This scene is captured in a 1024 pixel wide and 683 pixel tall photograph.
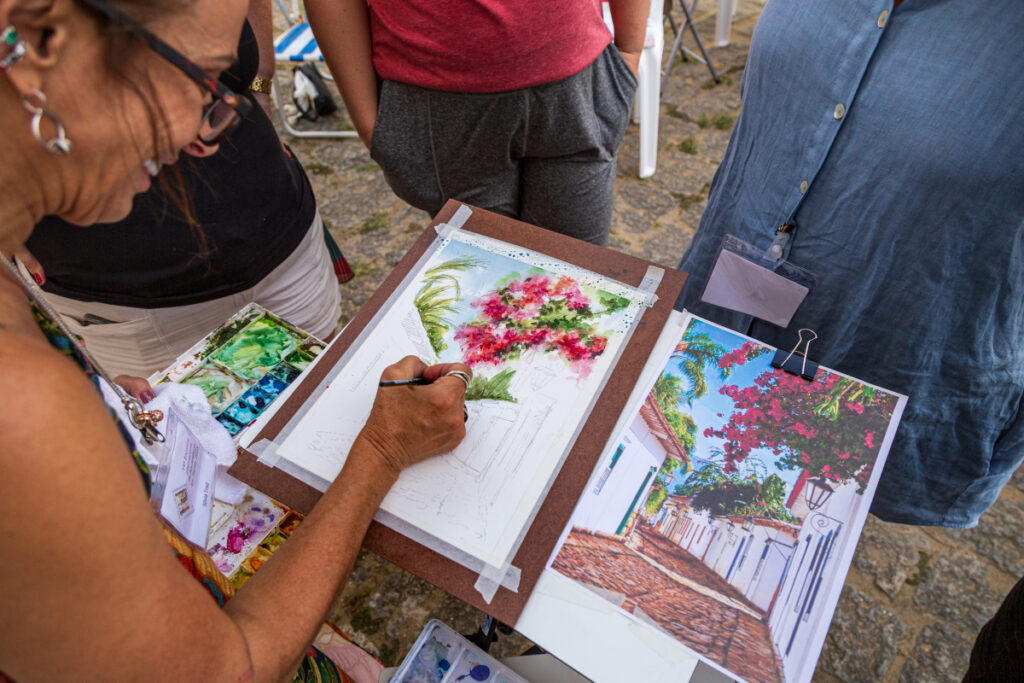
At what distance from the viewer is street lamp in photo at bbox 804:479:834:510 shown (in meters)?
0.86

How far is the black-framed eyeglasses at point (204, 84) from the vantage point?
0.51 metres

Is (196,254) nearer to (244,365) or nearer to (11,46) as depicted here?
(244,365)

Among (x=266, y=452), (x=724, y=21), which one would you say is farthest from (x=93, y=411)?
(x=724, y=21)

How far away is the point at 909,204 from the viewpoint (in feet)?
2.98

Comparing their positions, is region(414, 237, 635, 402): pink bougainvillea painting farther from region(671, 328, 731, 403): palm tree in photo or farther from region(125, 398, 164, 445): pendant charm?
region(125, 398, 164, 445): pendant charm

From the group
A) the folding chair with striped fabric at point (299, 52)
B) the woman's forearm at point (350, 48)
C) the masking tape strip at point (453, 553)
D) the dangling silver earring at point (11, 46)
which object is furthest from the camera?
the folding chair with striped fabric at point (299, 52)

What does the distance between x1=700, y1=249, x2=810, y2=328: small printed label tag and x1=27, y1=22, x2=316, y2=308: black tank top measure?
3.14 ft

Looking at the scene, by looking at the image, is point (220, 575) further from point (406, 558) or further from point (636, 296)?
point (636, 296)

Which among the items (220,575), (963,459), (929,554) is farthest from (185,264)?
(929,554)

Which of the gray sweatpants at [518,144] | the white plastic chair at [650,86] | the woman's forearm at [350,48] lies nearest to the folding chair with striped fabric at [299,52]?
the white plastic chair at [650,86]

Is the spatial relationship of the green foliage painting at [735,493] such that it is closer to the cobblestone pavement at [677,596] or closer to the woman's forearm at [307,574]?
the cobblestone pavement at [677,596]

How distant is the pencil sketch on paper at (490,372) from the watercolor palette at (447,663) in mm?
238

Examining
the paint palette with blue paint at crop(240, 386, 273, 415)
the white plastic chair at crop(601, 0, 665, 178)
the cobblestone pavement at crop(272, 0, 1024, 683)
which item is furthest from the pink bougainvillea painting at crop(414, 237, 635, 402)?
the white plastic chair at crop(601, 0, 665, 178)

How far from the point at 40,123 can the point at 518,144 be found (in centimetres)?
103
